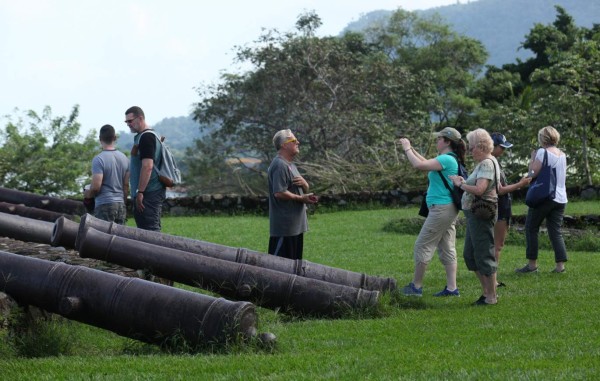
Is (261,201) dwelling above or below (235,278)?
below

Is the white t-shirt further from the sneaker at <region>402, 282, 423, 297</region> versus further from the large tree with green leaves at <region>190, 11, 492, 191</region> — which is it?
the large tree with green leaves at <region>190, 11, 492, 191</region>

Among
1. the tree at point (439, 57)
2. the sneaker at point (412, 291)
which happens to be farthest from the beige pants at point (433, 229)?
the tree at point (439, 57)

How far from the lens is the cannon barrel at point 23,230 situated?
12.0 metres

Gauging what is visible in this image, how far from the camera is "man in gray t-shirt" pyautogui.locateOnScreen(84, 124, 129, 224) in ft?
34.1

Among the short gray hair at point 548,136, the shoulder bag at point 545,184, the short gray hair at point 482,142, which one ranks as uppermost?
the short gray hair at point 548,136

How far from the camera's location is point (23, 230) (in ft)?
39.4

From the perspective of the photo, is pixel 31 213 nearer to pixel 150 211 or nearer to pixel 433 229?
pixel 150 211

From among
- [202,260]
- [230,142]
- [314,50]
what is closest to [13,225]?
[202,260]

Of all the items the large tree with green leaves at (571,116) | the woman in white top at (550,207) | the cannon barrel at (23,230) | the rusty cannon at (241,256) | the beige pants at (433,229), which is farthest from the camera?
the large tree with green leaves at (571,116)

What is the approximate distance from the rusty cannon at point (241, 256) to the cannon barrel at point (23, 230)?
283 centimetres

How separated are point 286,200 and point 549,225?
3.33 meters

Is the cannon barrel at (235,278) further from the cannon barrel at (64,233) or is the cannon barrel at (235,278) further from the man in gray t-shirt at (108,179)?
the man in gray t-shirt at (108,179)

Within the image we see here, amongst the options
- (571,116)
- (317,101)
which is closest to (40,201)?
(571,116)

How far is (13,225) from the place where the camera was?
1199 cm
